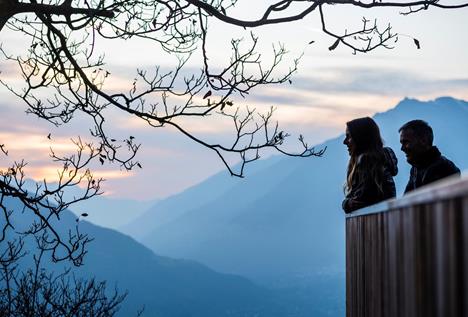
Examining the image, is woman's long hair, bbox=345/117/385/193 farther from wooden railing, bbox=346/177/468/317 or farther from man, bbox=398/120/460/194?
wooden railing, bbox=346/177/468/317

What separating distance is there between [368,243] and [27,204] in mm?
5361

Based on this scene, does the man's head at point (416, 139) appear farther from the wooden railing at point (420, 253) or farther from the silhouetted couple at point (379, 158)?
the wooden railing at point (420, 253)

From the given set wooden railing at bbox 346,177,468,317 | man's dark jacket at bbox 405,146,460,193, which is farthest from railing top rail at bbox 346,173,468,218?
man's dark jacket at bbox 405,146,460,193

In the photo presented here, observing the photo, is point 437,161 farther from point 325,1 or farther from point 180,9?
point 180,9

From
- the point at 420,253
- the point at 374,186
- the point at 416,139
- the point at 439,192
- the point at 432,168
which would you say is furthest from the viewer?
the point at 374,186

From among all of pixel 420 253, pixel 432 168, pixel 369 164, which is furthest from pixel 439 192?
pixel 369 164

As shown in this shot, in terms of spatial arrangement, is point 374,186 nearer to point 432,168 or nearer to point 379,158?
point 379,158

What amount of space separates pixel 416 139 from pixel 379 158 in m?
0.28

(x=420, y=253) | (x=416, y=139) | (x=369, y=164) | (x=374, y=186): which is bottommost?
(x=420, y=253)

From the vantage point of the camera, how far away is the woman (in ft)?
20.0

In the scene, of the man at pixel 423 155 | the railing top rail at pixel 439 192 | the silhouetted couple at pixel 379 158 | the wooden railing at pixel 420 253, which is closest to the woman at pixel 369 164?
the silhouetted couple at pixel 379 158

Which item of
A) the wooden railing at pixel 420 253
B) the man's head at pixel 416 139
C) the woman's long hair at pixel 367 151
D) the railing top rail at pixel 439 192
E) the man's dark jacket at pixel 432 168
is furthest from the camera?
the woman's long hair at pixel 367 151

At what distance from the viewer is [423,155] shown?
5.99 meters

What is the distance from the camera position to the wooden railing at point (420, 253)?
232 cm
